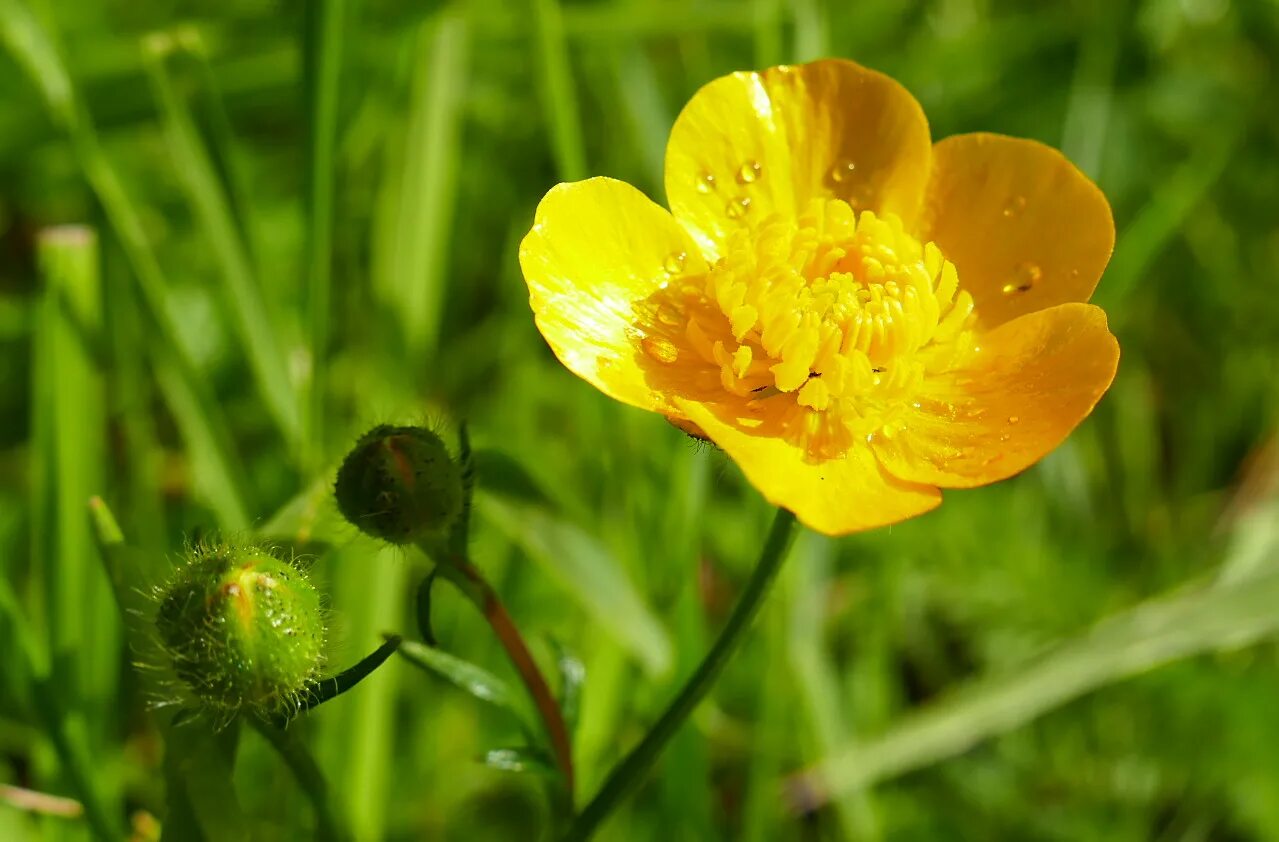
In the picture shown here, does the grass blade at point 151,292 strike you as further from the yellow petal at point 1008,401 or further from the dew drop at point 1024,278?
the dew drop at point 1024,278

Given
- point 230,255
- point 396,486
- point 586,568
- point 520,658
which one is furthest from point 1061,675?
point 230,255

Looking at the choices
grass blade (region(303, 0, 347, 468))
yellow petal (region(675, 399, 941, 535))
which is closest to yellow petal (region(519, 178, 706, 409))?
yellow petal (region(675, 399, 941, 535))

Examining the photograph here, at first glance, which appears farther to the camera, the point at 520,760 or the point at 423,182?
the point at 423,182

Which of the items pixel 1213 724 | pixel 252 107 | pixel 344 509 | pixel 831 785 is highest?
pixel 252 107

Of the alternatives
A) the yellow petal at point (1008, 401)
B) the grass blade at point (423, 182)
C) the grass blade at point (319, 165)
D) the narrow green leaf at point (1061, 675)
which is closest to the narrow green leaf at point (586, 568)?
the grass blade at point (319, 165)

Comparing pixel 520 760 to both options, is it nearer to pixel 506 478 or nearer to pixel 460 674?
pixel 460 674

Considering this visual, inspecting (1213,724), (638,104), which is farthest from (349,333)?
(1213,724)

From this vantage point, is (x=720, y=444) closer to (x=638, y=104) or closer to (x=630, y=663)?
(x=630, y=663)
